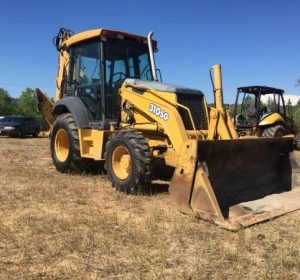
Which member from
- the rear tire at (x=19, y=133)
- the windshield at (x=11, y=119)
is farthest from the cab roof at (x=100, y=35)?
the windshield at (x=11, y=119)

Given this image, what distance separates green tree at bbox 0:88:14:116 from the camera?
72.3 meters

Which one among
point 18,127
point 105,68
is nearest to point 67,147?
point 105,68

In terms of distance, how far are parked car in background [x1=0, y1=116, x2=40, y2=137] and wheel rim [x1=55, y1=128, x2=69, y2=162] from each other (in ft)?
58.7

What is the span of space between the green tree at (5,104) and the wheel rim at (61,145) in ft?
213

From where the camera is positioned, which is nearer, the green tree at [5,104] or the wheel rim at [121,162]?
the wheel rim at [121,162]

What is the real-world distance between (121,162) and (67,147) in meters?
2.51

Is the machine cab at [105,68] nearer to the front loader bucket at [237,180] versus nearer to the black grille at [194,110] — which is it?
the black grille at [194,110]

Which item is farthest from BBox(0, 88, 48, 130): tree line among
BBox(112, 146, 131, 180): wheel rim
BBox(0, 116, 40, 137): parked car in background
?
BBox(112, 146, 131, 180): wheel rim

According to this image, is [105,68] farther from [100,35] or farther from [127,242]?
[127,242]

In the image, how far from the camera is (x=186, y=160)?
6.40 m

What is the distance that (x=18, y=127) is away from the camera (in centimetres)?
2730

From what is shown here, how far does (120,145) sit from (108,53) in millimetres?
2253

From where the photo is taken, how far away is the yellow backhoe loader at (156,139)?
21.1 ft

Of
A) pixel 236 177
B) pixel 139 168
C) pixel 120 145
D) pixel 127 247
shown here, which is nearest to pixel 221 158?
pixel 236 177
